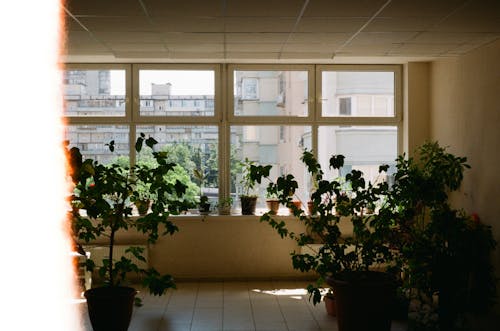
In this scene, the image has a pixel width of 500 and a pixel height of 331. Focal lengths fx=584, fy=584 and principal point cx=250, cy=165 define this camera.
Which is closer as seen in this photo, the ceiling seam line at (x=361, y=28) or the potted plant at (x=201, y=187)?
the ceiling seam line at (x=361, y=28)

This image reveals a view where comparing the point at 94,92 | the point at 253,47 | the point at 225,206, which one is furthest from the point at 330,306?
the point at 94,92

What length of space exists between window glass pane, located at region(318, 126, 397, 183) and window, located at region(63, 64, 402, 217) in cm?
1

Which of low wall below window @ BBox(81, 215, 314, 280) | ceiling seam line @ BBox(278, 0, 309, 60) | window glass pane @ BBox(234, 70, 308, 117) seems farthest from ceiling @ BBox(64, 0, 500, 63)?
low wall below window @ BBox(81, 215, 314, 280)

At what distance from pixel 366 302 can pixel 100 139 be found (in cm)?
414

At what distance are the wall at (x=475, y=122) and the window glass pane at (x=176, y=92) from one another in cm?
278

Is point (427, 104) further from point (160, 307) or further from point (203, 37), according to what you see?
point (160, 307)

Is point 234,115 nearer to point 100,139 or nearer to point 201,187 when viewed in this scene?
point 201,187

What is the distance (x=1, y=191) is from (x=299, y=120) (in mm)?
3960

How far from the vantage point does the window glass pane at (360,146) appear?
24.0ft

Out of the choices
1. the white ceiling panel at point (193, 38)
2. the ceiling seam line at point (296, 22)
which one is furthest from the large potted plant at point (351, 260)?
the white ceiling panel at point (193, 38)

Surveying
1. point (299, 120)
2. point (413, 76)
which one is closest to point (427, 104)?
point (413, 76)

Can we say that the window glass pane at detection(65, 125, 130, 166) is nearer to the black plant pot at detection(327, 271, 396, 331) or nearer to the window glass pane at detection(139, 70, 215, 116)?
the window glass pane at detection(139, 70, 215, 116)

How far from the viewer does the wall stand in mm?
5453

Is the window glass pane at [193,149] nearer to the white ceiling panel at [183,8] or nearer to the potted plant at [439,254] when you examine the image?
the potted plant at [439,254]
